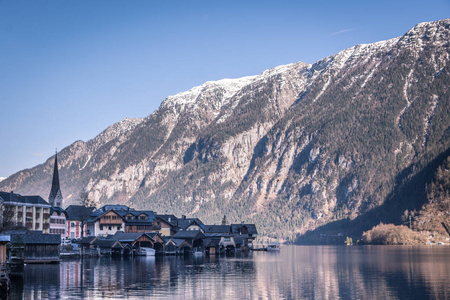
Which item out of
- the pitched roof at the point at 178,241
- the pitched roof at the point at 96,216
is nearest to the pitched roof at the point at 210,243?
the pitched roof at the point at 178,241

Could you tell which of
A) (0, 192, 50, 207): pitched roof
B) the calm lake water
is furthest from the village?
the calm lake water

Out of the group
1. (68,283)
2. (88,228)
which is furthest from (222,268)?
(88,228)

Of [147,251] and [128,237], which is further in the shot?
[128,237]

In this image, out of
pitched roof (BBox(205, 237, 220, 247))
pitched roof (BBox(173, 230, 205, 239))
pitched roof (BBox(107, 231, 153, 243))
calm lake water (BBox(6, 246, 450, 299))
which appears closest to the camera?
calm lake water (BBox(6, 246, 450, 299))

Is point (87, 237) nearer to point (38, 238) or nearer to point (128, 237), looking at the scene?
point (128, 237)

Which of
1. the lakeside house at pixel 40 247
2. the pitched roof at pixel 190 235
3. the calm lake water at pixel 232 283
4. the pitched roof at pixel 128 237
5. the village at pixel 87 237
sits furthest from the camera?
the pitched roof at pixel 190 235

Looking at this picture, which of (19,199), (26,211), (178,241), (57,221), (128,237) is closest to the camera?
(19,199)

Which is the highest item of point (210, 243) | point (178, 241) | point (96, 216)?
point (96, 216)

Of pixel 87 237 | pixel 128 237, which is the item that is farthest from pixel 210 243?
pixel 87 237

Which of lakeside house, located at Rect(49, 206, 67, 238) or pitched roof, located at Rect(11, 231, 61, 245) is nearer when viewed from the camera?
pitched roof, located at Rect(11, 231, 61, 245)

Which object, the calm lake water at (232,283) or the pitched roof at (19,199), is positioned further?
the pitched roof at (19,199)

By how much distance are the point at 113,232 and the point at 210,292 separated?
380 ft

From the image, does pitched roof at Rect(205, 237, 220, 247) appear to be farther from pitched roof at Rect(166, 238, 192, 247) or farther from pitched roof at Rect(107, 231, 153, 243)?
pitched roof at Rect(107, 231, 153, 243)

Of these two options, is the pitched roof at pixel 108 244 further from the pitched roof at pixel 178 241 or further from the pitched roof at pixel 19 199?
the pitched roof at pixel 19 199
